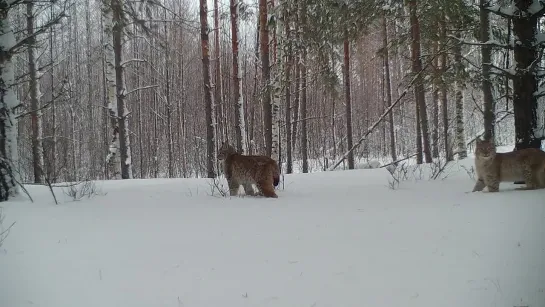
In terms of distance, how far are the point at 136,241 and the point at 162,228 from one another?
0.51 m

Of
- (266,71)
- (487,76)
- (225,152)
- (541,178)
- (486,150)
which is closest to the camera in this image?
(541,178)

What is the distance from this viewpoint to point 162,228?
4.41m

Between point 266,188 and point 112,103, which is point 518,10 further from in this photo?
point 112,103

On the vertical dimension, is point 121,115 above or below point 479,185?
above

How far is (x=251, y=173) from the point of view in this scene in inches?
276

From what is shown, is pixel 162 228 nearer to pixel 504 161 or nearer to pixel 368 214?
pixel 368 214

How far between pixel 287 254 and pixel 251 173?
3.73 meters

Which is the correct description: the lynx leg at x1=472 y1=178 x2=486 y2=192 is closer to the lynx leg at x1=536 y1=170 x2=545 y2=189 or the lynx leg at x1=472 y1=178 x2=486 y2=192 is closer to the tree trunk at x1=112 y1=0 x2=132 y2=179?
the lynx leg at x1=536 y1=170 x2=545 y2=189

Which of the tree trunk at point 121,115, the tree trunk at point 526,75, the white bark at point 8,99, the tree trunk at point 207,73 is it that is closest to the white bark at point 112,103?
the tree trunk at point 121,115

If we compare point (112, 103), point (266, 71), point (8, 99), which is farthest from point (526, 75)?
point (112, 103)

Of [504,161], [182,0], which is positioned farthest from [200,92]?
[504,161]

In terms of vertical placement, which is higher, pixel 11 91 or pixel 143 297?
pixel 11 91

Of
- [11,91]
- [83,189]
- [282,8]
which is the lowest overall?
[83,189]

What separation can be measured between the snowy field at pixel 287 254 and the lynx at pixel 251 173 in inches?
44.1
